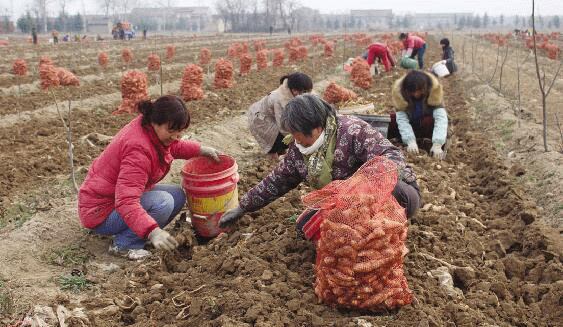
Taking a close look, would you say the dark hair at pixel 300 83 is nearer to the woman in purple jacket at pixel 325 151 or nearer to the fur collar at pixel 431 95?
the fur collar at pixel 431 95

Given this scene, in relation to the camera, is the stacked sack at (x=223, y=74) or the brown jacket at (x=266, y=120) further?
the stacked sack at (x=223, y=74)

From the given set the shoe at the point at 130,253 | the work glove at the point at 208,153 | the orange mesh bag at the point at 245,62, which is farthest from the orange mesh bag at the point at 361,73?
the shoe at the point at 130,253

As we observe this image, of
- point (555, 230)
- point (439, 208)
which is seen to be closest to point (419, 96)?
point (439, 208)

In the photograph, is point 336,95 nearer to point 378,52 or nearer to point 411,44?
point 378,52

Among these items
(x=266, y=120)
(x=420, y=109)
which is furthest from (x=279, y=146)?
(x=420, y=109)

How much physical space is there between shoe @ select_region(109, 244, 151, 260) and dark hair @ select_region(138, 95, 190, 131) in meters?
1.02

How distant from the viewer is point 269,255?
315cm

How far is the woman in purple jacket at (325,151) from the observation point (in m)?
2.84

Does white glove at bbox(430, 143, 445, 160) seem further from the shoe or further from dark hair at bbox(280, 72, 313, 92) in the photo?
the shoe

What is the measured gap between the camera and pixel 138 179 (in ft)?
10.5

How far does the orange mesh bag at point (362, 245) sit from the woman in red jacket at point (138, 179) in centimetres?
107

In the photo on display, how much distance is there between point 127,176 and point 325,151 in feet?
4.21

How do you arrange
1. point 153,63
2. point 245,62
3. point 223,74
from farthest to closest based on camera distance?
point 153,63
point 245,62
point 223,74

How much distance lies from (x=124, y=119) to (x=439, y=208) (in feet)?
18.7
